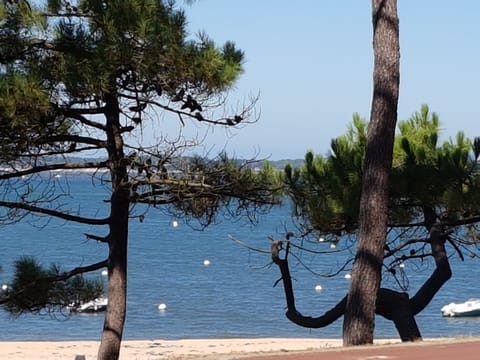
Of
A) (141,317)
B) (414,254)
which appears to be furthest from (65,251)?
(414,254)

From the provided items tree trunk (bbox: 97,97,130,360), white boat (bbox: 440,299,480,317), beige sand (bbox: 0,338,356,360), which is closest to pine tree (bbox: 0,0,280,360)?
tree trunk (bbox: 97,97,130,360)

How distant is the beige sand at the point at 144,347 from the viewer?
74.4 ft

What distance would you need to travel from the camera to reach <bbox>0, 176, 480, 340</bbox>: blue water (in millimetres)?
29497

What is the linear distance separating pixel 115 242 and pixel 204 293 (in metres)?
29.3

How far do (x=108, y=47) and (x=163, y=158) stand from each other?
1376 millimetres

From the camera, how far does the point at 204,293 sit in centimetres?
4084

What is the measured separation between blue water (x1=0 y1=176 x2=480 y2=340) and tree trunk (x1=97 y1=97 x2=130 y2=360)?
2.01 feet

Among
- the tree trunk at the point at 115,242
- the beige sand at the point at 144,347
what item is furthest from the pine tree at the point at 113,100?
the beige sand at the point at 144,347

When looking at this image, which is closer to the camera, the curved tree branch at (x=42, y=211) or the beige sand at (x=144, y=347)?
the curved tree branch at (x=42, y=211)

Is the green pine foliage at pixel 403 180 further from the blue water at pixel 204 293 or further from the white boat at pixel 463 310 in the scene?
the white boat at pixel 463 310

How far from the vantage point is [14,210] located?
1152 centimetres

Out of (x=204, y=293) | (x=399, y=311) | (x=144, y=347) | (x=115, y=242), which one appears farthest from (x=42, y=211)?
(x=204, y=293)

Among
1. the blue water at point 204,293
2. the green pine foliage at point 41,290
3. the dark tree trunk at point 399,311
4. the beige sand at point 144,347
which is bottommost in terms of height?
the dark tree trunk at point 399,311

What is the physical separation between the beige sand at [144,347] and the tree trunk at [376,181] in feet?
38.3
